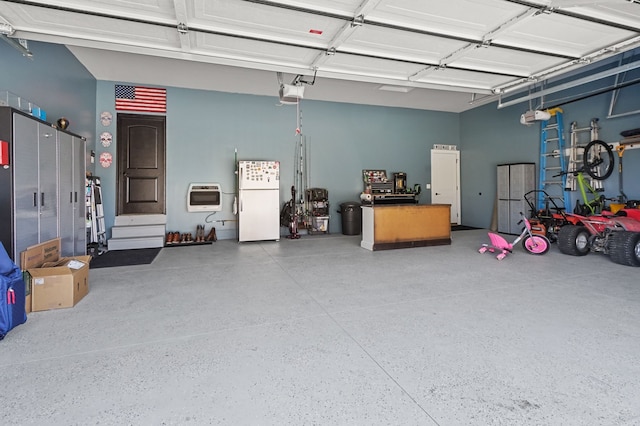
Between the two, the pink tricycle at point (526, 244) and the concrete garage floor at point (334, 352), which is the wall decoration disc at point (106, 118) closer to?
the concrete garage floor at point (334, 352)

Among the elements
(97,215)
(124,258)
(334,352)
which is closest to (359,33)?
(334,352)

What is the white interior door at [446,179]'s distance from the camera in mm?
9266

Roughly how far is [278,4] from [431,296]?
130 inches

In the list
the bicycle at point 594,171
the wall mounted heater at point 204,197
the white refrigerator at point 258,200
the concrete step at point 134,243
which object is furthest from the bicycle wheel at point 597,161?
the concrete step at point 134,243

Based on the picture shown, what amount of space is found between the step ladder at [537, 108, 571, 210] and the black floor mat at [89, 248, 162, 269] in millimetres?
7846

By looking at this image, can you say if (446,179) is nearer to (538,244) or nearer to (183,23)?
(538,244)

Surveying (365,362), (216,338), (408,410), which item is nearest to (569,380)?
(408,410)

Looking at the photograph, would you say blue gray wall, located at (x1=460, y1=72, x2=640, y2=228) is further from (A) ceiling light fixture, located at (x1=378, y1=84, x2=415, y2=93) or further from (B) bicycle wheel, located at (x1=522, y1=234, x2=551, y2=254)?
(A) ceiling light fixture, located at (x1=378, y1=84, x2=415, y2=93)

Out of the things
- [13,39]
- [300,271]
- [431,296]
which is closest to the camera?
[431,296]

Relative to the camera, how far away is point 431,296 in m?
3.33

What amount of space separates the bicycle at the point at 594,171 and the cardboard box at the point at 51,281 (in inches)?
317

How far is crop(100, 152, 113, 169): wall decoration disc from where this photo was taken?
6.50m

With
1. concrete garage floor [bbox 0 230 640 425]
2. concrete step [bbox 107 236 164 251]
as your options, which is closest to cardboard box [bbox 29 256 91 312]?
concrete garage floor [bbox 0 230 640 425]

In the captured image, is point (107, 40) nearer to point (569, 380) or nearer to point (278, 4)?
point (278, 4)
